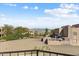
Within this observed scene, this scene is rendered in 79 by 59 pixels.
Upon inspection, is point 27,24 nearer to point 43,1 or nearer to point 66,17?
point 43,1

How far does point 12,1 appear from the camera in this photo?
216cm

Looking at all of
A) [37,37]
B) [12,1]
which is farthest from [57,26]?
[12,1]

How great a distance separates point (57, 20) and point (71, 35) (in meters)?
0.24

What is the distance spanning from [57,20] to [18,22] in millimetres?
470

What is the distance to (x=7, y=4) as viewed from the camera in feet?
7.13

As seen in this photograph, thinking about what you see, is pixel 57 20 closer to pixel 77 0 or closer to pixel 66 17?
pixel 66 17

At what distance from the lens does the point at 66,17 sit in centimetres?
217

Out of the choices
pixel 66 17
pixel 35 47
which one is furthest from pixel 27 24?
pixel 66 17

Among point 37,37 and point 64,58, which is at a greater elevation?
point 37,37

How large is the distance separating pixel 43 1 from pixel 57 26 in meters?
0.34

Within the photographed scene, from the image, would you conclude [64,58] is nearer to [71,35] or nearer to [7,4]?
[71,35]

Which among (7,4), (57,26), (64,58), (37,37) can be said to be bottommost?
(64,58)

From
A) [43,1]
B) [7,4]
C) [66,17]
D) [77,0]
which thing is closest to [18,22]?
[7,4]

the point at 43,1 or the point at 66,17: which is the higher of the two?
the point at 43,1
